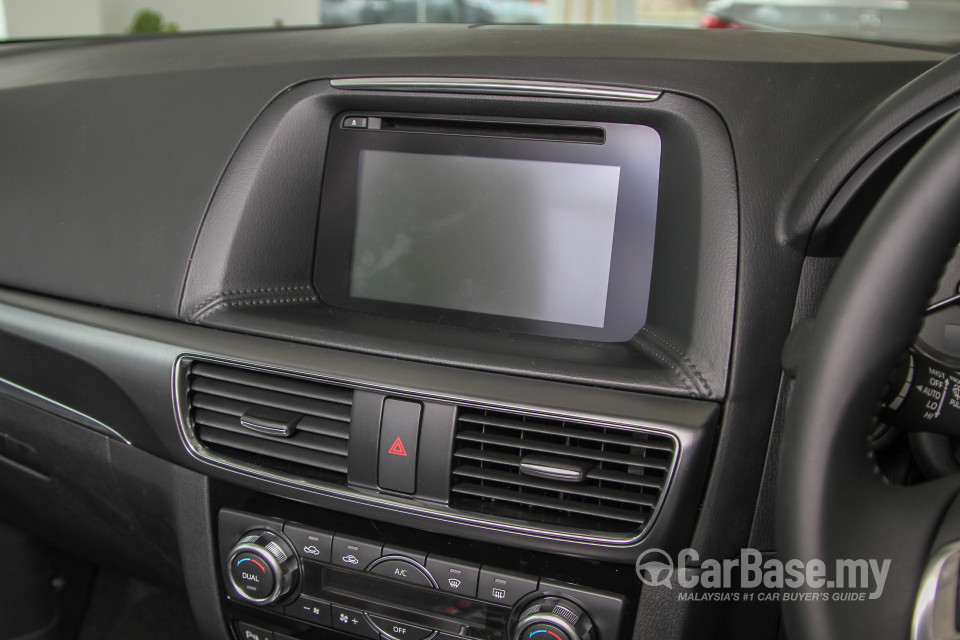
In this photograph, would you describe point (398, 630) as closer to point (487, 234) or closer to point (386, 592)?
point (386, 592)

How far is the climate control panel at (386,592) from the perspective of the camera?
76 centimetres

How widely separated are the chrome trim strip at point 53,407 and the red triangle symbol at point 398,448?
403 millimetres

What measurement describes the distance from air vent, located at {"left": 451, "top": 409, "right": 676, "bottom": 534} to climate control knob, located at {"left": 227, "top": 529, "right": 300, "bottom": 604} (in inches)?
8.7

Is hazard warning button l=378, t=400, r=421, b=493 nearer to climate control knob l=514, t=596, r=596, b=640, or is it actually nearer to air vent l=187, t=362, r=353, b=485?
air vent l=187, t=362, r=353, b=485

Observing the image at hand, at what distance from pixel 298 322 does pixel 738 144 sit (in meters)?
0.49

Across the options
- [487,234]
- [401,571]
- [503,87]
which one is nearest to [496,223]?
[487,234]

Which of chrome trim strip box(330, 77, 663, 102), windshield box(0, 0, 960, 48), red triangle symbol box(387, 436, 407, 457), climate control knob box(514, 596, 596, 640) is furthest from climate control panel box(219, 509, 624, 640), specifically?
windshield box(0, 0, 960, 48)

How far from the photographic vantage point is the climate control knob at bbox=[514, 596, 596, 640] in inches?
29.2

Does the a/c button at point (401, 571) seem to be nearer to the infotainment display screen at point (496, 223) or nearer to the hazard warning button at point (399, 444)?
the hazard warning button at point (399, 444)

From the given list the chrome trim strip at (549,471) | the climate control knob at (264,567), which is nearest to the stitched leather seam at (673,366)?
the chrome trim strip at (549,471)

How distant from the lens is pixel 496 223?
85 cm

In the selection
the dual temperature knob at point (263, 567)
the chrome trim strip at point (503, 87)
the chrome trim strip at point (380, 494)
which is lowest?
the dual temperature knob at point (263, 567)

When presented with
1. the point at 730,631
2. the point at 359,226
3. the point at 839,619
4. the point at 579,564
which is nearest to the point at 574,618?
the point at 579,564

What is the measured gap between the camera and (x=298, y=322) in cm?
88
